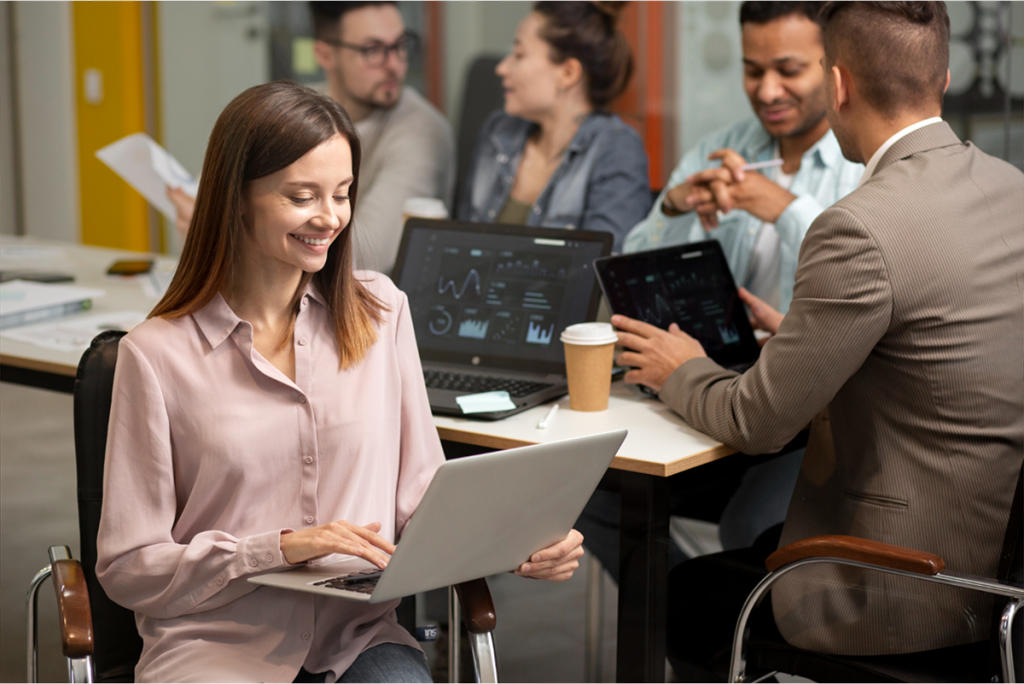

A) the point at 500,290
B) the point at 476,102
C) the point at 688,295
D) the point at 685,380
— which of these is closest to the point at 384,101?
the point at 476,102

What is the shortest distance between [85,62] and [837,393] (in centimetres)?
164

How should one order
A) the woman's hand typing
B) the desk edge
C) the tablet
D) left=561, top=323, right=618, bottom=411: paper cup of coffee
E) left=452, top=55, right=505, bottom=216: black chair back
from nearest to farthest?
the woman's hand typing
the desk edge
left=561, top=323, right=618, bottom=411: paper cup of coffee
the tablet
left=452, top=55, right=505, bottom=216: black chair back

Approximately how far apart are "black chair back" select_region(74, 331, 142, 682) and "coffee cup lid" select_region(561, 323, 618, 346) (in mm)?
699

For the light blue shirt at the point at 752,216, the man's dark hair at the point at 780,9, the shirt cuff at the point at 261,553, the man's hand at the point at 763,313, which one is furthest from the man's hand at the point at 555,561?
the man's dark hair at the point at 780,9

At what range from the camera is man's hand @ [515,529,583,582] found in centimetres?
132

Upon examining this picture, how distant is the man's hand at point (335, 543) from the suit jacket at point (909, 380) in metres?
0.63

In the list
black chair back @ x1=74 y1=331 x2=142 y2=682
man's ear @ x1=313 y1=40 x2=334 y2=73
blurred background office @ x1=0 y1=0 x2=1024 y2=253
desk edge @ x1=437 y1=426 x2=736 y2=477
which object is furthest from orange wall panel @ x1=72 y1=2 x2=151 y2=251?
desk edge @ x1=437 y1=426 x2=736 y2=477

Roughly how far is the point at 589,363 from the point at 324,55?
6.38 feet

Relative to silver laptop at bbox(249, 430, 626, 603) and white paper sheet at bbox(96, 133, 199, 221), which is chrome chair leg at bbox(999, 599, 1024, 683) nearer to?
silver laptop at bbox(249, 430, 626, 603)

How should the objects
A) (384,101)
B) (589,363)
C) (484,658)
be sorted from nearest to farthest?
(484,658)
(589,363)
(384,101)

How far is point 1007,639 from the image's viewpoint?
1.45 m

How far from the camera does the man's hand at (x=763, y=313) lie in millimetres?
2062

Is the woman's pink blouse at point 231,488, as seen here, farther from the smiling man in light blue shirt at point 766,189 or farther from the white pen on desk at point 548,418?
the smiling man in light blue shirt at point 766,189

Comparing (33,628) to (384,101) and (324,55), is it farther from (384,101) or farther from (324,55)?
(324,55)
